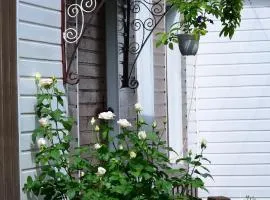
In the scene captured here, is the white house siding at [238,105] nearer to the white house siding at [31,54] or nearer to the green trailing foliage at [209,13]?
the green trailing foliage at [209,13]

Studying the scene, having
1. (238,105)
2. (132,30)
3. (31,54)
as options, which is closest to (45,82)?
(31,54)

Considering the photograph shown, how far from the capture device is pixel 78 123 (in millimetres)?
6297

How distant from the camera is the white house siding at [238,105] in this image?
10.6 metres

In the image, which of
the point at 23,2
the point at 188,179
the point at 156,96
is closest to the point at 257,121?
the point at 156,96

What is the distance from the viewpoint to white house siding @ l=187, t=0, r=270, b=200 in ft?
34.8

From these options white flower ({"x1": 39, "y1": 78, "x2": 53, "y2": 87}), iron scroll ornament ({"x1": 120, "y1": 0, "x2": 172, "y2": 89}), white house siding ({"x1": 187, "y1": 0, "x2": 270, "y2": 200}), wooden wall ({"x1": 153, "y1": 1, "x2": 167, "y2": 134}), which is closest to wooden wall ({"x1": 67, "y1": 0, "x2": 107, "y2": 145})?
iron scroll ornament ({"x1": 120, "y1": 0, "x2": 172, "y2": 89})

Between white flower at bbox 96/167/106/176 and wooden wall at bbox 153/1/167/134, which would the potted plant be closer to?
white flower at bbox 96/167/106/176

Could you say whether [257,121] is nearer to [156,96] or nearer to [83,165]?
[156,96]

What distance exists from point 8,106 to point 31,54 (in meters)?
0.45

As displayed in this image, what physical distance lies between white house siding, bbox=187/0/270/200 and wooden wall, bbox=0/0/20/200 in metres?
6.23

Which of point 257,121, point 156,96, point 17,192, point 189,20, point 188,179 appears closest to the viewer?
point 17,192

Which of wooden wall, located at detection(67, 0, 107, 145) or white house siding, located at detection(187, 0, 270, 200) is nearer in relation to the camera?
wooden wall, located at detection(67, 0, 107, 145)

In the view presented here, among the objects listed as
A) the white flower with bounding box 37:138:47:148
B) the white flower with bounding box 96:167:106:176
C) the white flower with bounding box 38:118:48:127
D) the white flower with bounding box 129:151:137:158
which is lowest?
the white flower with bounding box 96:167:106:176

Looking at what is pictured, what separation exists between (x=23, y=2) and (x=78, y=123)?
5.80ft
